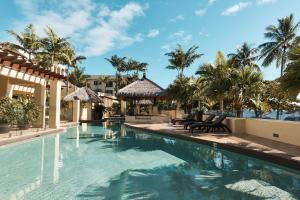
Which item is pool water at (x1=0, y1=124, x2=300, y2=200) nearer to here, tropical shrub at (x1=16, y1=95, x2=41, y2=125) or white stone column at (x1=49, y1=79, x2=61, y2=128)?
tropical shrub at (x1=16, y1=95, x2=41, y2=125)

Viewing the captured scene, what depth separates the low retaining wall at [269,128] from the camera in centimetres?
1101

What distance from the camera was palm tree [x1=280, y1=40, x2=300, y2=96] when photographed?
862cm

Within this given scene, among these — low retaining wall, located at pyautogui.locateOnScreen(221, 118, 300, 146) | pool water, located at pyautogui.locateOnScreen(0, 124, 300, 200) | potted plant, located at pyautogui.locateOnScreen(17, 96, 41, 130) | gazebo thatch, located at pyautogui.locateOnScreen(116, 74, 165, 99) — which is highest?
gazebo thatch, located at pyautogui.locateOnScreen(116, 74, 165, 99)

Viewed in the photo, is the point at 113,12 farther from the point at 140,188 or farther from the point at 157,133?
the point at 140,188

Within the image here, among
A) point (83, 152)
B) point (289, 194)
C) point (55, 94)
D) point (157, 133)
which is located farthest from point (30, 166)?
point (55, 94)

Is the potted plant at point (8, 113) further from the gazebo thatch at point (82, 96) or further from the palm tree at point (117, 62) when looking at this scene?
the palm tree at point (117, 62)

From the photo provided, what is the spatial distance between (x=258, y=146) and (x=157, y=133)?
8.14m

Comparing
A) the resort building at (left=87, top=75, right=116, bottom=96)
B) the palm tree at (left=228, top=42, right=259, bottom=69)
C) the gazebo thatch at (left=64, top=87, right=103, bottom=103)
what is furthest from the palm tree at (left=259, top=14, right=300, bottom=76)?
the resort building at (left=87, top=75, right=116, bottom=96)

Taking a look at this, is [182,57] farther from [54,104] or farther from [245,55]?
[54,104]

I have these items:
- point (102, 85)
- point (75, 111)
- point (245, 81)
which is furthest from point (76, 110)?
point (102, 85)

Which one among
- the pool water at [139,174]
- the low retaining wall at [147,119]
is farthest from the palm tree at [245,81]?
the low retaining wall at [147,119]

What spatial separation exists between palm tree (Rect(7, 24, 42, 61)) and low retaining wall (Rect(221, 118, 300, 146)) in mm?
18347

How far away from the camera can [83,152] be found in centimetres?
1177

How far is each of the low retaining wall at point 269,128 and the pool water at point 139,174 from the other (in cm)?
260
